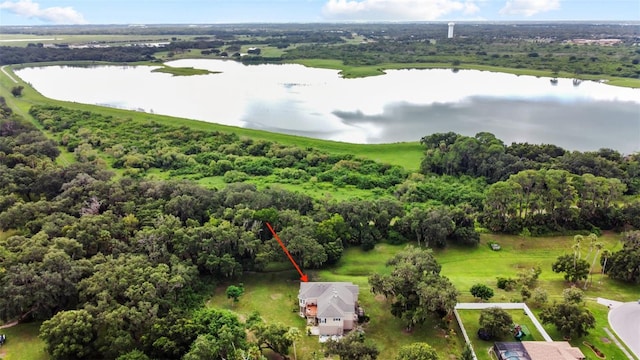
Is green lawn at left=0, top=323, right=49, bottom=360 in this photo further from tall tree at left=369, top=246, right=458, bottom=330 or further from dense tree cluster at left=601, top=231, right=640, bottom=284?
dense tree cluster at left=601, top=231, right=640, bottom=284

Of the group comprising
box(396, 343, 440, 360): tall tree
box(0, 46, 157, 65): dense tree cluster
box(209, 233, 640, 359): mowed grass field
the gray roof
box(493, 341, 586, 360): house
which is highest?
box(0, 46, 157, 65): dense tree cluster

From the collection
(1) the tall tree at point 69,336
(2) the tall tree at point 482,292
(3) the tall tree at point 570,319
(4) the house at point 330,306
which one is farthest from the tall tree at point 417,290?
(1) the tall tree at point 69,336

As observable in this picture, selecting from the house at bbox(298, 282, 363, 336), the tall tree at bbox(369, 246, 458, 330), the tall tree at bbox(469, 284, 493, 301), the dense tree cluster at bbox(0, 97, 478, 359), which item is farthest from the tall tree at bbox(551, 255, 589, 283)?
the house at bbox(298, 282, 363, 336)

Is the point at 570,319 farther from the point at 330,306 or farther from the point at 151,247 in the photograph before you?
the point at 151,247

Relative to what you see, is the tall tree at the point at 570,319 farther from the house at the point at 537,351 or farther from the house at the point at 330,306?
the house at the point at 330,306

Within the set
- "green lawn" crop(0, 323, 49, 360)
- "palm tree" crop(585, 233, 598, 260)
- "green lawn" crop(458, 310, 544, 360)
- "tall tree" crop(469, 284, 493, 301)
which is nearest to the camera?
"green lawn" crop(0, 323, 49, 360)

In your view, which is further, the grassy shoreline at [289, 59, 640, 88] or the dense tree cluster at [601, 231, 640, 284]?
the grassy shoreline at [289, 59, 640, 88]
